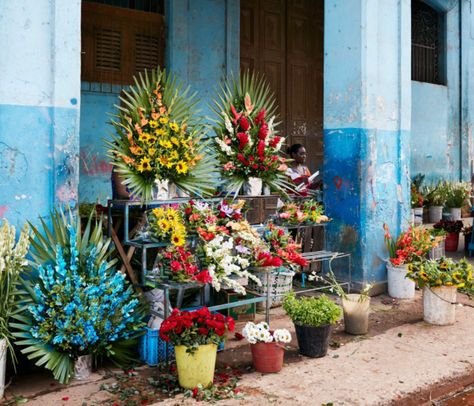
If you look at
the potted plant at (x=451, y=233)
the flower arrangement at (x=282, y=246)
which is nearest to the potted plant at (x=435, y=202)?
the potted plant at (x=451, y=233)

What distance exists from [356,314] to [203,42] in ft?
18.8

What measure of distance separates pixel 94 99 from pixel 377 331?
17.7ft

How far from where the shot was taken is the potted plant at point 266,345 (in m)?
4.43

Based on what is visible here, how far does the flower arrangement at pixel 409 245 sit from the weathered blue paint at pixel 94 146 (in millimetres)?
4370

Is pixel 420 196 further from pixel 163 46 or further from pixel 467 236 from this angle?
pixel 163 46

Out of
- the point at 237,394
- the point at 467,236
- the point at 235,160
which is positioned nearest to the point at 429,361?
the point at 237,394

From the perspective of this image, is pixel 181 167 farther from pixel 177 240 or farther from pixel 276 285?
pixel 276 285

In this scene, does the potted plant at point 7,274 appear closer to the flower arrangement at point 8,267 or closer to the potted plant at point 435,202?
the flower arrangement at point 8,267

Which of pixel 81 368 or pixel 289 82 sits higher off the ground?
pixel 289 82

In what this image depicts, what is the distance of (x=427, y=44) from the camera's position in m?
13.5

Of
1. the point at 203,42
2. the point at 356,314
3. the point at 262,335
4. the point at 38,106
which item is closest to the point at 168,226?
the point at 262,335

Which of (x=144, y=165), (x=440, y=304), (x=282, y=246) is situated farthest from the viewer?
(x=440, y=304)

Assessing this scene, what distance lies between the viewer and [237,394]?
4.05 meters

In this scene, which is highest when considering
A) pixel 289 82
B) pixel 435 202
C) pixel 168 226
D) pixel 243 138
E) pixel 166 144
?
pixel 289 82
